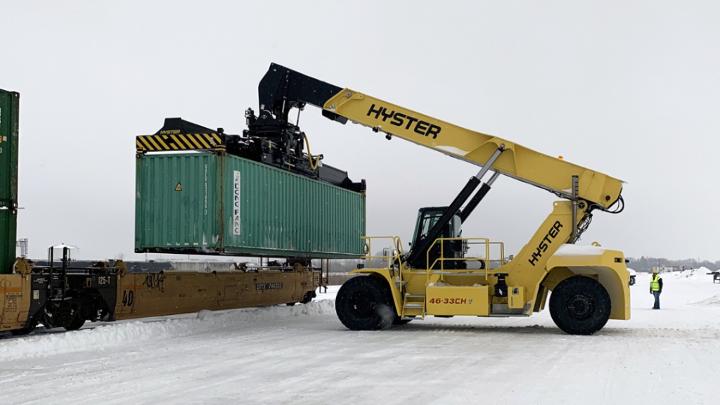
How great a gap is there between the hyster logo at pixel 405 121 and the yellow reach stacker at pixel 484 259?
22 mm

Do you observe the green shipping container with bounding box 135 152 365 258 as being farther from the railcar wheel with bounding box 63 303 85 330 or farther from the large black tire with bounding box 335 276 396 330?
the large black tire with bounding box 335 276 396 330

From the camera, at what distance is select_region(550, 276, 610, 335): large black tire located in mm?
14211

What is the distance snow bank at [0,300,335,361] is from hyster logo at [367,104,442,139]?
5.64 m

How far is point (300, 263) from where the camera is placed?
24.1 m

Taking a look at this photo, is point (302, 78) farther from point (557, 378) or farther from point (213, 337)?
point (557, 378)

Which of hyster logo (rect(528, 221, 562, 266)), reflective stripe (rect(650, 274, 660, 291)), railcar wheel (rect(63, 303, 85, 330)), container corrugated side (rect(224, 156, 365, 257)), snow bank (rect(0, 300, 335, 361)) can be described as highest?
container corrugated side (rect(224, 156, 365, 257))

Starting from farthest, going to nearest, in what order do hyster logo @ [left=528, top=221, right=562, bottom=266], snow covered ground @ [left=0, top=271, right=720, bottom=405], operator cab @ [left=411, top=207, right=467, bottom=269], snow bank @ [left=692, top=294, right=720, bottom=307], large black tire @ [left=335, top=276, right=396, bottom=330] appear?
snow bank @ [left=692, top=294, right=720, bottom=307] → operator cab @ [left=411, top=207, right=467, bottom=269] → large black tire @ [left=335, top=276, right=396, bottom=330] → hyster logo @ [left=528, top=221, right=562, bottom=266] → snow covered ground @ [left=0, top=271, right=720, bottom=405]

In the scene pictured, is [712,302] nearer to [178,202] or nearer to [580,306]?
[580,306]

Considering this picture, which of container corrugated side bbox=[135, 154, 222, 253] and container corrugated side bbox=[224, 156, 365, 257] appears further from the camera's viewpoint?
container corrugated side bbox=[224, 156, 365, 257]

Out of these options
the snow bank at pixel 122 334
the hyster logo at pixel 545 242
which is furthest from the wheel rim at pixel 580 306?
the snow bank at pixel 122 334

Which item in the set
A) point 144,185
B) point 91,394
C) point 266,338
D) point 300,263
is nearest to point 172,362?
point 91,394

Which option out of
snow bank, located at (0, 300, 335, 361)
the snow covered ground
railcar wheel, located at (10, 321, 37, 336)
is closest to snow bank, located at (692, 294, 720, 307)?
the snow covered ground

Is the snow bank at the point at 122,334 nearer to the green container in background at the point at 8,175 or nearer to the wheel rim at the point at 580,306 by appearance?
the green container in background at the point at 8,175

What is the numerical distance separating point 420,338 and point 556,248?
3.35 m
